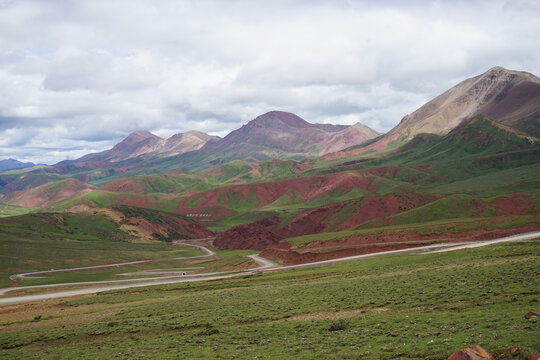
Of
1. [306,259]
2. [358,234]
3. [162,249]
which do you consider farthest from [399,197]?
[162,249]

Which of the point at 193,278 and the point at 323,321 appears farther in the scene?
the point at 193,278

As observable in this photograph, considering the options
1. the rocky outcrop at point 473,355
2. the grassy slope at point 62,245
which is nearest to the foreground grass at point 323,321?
the rocky outcrop at point 473,355

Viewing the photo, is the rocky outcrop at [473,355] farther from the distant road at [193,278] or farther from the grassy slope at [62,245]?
the grassy slope at [62,245]

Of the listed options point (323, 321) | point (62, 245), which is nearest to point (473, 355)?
point (323, 321)

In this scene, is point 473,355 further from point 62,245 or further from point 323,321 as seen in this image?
point 62,245

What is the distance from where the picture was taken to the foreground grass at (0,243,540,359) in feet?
83.1

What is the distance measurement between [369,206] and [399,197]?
1199 centimetres

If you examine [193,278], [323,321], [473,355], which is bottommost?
[193,278]

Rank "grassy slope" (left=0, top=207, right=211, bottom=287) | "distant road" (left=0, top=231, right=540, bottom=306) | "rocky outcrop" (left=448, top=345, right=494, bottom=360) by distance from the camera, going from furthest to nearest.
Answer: "grassy slope" (left=0, top=207, right=211, bottom=287), "distant road" (left=0, top=231, right=540, bottom=306), "rocky outcrop" (left=448, top=345, right=494, bottom=360)

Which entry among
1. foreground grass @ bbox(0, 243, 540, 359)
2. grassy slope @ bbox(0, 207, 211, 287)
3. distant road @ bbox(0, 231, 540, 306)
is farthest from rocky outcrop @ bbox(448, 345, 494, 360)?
grassy slope @ bbox(0, 207, 211, 287)

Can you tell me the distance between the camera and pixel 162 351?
30.9 meters

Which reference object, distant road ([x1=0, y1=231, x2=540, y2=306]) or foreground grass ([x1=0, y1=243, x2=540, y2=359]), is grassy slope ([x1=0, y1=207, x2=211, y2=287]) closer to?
distant road ([x1=0, y1=231, x2=540, y2=306])

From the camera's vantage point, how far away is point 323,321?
35.0m

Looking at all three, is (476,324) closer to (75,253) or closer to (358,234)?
(358,234)
